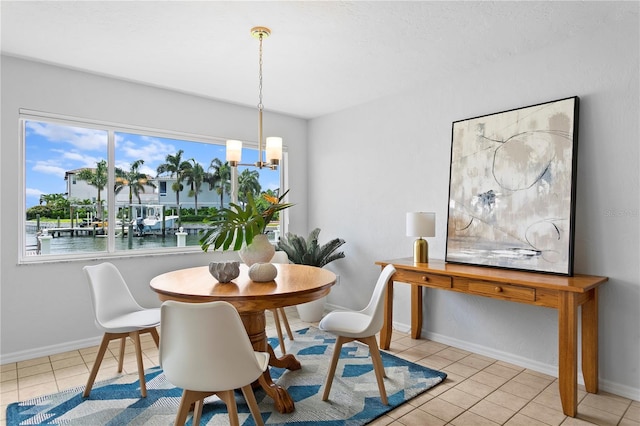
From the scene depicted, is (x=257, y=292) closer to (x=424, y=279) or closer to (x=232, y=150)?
(x=232, y=150)

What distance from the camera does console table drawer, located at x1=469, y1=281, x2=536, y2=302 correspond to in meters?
2.50

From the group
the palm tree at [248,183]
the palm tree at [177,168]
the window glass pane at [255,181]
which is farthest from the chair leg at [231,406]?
the palm tree at [248,183]

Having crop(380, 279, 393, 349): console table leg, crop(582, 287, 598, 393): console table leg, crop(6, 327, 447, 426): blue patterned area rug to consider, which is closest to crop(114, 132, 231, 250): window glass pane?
crop(6, 327, 447, 426): blue patterned area rug

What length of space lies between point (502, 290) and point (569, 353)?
20.9 inches

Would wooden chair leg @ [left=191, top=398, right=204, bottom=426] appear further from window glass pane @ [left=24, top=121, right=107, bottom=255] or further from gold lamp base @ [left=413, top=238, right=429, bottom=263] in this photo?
window glass pane @ [left=24, top=121, right=107, bottom=255]

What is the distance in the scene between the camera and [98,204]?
3621mm

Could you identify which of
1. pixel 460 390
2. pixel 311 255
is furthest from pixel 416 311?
pixel 311 255

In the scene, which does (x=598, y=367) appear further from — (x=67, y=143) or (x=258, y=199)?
(x=67, y=143)

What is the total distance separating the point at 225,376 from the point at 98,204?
8.92ft

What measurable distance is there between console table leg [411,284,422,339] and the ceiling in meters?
2.07

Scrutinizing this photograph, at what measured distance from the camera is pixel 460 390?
261cm

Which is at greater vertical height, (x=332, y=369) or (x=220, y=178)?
(x=220, y=178)

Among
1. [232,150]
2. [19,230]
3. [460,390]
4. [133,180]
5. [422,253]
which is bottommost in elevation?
[460,390]

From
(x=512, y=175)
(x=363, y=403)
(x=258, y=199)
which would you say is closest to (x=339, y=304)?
(x=258, y=199)
